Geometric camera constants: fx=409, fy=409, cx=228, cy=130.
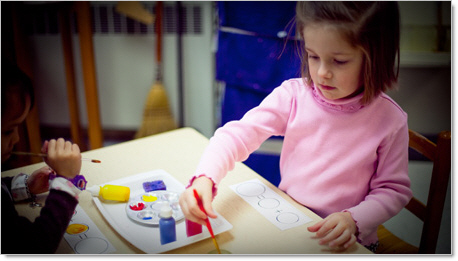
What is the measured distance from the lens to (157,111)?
6.78 feet

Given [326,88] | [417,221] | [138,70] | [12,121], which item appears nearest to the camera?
[12,121]

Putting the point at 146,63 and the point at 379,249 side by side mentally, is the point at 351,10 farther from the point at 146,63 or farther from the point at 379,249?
the point at 146,63

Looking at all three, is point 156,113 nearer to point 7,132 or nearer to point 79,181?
point 79,181

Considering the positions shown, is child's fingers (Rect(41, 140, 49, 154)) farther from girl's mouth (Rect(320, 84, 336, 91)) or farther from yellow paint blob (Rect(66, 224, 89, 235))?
girl's mouth (Rect(320, 84, 336, 91))

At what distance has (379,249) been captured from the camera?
89 cm

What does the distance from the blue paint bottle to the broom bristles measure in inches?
56.9

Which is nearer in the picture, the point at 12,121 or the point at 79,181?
the point at 12,121

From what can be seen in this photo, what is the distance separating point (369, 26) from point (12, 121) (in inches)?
20.9

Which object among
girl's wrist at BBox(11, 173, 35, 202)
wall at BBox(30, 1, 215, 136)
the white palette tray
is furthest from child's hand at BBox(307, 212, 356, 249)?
wall at BBox(30, 1, 215, 136)

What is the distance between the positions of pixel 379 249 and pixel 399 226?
Result: 0.14m

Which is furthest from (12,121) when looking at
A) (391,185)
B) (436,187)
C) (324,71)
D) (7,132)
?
(436,187)

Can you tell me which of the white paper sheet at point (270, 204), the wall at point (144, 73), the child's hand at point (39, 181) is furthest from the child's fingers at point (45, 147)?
the wall at point (144, 73)

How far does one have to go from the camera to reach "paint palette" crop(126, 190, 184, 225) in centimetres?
69

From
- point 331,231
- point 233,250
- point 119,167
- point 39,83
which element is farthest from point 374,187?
point 39,83
